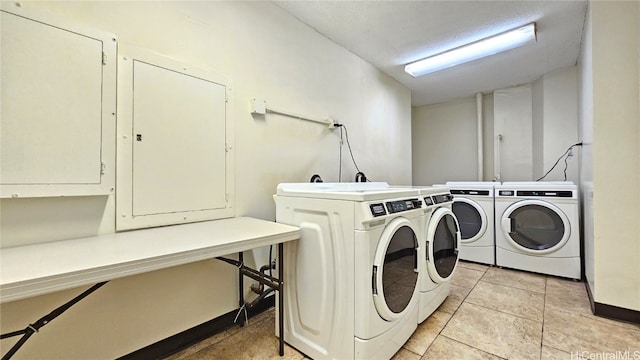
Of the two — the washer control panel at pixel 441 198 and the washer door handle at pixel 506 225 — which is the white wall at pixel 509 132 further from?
the washer control panel at pixel 441 198

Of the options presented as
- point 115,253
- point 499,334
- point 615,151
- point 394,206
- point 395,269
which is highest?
point 615,151

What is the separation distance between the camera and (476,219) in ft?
10.6

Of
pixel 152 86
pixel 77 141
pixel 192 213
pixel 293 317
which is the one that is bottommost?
pixel 293 317

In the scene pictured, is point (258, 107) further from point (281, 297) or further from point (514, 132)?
point (514, 132)

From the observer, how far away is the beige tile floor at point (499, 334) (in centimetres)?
160

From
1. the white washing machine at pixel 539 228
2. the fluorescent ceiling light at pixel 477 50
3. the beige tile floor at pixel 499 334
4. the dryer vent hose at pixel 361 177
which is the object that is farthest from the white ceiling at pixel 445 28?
the beige tile floor at pixel 499 334

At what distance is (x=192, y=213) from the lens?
69.1 inches

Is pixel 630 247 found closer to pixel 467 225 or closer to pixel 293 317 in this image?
pixel 467 225

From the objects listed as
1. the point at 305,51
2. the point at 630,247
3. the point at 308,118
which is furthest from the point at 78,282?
the point at 630,247

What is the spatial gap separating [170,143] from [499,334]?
2428 mm

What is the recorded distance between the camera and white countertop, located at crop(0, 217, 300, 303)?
0.84m

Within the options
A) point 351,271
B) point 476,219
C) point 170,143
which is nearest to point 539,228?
point 476,219

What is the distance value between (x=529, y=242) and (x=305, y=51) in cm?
303

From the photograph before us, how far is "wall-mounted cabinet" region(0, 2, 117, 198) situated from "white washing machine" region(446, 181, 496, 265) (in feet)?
11.2
